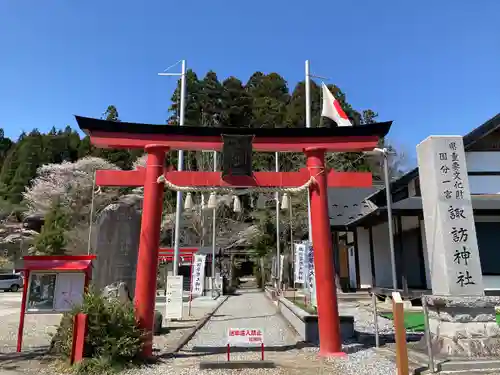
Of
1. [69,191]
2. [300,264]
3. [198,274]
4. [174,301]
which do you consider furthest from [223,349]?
[69,191]

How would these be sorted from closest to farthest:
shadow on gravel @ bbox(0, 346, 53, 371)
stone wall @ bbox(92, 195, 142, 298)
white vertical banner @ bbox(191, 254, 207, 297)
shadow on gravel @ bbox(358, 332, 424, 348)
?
shadow on gravel @ bbox(0, 346, 53, 371) < shadow on gravel @ bbox(358, 332, 424, 348) < stone wall @ bbox(92, 195, 142, 298) < white vertical banner @ bbox(191, 254, 207, 297)

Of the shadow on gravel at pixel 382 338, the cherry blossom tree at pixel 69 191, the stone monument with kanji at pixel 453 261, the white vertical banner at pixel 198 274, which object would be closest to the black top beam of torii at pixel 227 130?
the stone monument with kanji at pixel 453 261

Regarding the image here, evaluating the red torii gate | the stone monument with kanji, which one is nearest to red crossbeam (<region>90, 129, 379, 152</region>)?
the red torii gate

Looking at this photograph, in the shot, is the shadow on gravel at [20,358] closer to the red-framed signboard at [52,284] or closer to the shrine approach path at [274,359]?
the red-framed signboard at [52,284]

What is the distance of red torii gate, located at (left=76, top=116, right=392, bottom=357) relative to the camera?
300 inches

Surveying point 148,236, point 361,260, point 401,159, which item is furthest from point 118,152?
point 148,236

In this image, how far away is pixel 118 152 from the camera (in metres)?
52.8

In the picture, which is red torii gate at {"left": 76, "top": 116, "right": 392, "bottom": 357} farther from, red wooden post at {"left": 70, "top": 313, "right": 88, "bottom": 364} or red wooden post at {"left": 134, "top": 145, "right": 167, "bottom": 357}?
red wooden post at {"left": 70, "top": 313, "right": 88, "bottom": 364}

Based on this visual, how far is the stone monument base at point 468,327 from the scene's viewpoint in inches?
260

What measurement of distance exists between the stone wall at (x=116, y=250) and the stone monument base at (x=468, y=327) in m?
7.55

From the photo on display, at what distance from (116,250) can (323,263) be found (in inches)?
230

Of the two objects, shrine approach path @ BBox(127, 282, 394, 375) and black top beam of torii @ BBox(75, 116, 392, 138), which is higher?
black top beam of torii @ BBox(75, 116, 392, 138)

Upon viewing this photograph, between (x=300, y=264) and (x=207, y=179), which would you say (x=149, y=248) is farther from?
(x=300, y=264)

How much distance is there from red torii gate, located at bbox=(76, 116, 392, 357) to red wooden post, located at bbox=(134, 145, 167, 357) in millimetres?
19
